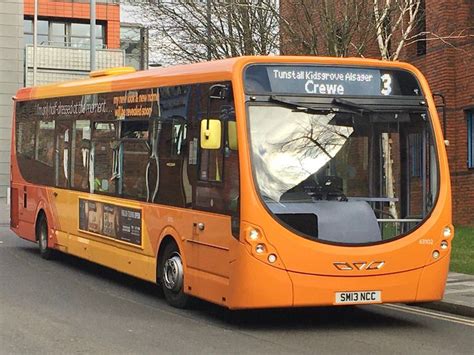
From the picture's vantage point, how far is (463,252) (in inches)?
626

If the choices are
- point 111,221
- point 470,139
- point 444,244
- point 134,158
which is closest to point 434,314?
point 444,244

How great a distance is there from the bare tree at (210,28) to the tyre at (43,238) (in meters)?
4.79

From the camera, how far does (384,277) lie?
9250mm

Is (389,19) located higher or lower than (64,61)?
lower

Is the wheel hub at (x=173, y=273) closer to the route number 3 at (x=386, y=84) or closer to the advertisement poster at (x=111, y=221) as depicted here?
the advertisement poster at (x=111, y=221)

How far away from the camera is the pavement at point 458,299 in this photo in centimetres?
1053

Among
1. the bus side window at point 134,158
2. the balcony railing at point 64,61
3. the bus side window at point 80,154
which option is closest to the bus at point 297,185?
the bus side window at point 134,158

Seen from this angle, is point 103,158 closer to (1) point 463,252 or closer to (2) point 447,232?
(2) point 447,232

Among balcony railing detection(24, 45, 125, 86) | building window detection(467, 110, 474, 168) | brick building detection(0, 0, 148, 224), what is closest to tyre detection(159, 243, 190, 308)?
building window detection(467, 110, 474, 168)

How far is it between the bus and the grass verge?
4433 millimetres

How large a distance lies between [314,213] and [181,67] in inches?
113

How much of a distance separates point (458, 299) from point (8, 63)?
42001 millimetres

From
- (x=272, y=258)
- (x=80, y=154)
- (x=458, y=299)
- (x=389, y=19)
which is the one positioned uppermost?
(x=389, y=19)

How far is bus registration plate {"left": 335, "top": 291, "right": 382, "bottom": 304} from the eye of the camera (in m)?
9.10
